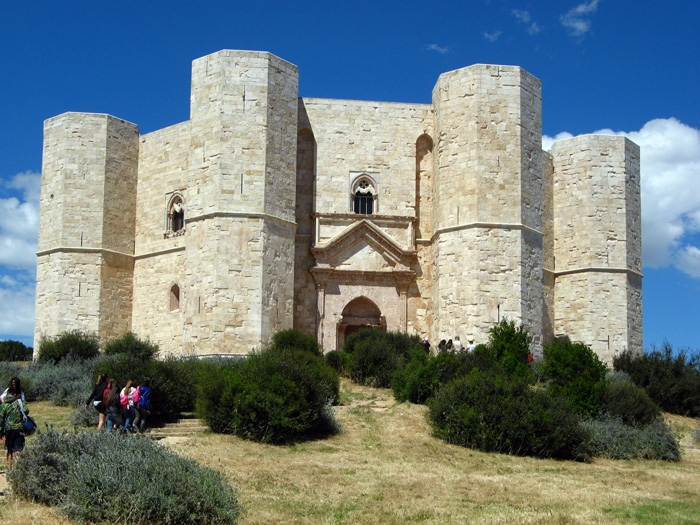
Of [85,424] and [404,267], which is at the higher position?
[404,267]

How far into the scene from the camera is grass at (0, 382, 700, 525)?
10875mm

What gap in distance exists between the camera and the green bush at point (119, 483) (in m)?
9.17

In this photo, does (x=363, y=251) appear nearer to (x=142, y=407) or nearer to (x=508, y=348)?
(x=508, y=348)

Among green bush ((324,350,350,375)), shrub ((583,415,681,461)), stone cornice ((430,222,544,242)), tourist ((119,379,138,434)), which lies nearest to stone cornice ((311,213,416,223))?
stone cornice ((430,222,544,242))

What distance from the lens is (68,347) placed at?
80.1 feet

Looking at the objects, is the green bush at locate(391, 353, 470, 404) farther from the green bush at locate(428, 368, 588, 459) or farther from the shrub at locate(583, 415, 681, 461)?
the shrub at locate(583, 415, 681, 461)

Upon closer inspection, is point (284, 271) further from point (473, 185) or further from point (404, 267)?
point (473, 185)

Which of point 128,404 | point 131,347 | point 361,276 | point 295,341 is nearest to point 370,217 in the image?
point 361,276

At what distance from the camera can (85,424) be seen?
15.7 m

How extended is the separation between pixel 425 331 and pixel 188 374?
387 inches

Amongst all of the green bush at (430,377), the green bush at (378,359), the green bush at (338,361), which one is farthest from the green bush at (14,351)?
the green bush at (430,377)

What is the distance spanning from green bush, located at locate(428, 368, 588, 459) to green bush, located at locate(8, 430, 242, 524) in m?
6.41

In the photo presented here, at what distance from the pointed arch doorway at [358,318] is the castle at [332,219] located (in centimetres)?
6

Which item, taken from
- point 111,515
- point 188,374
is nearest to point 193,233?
point 188,374
